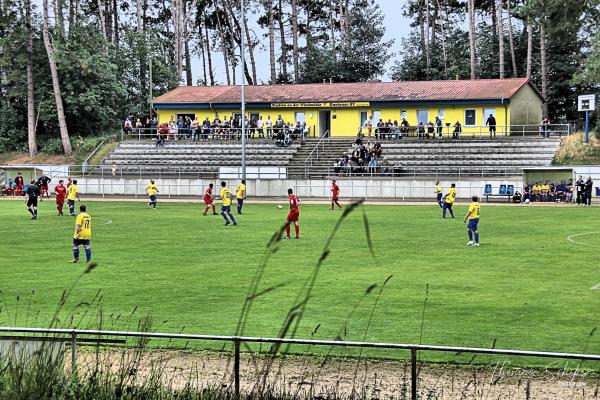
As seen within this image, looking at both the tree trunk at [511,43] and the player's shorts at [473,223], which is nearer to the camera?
the player's shorts at [473,223]

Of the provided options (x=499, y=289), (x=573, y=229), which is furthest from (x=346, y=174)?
(x=499, y=289)

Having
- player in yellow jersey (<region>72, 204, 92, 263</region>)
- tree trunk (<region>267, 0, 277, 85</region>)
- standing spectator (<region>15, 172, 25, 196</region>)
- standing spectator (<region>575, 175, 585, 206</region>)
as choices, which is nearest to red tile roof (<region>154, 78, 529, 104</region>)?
tree trunk (<region>267, 0, 277, 85</region>)

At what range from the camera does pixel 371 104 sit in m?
67.8

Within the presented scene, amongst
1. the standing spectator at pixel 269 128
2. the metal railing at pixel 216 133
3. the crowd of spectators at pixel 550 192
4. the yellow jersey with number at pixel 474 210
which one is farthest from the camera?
the standing spectator at pixel 269 128

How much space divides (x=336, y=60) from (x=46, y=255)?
63.6 metres

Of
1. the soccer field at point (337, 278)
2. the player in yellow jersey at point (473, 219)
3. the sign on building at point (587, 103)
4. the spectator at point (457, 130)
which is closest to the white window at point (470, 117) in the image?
the spectator at point (457, 130)

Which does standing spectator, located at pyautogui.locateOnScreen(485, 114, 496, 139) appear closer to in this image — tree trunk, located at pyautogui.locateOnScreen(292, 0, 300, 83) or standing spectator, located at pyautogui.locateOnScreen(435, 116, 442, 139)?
standing spectator, located at pyautogui.locateOnScreen(435, 116, 442, 139)

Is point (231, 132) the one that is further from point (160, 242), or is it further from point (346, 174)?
point (160, 242)

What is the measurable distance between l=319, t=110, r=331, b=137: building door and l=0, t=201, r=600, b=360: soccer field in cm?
3289

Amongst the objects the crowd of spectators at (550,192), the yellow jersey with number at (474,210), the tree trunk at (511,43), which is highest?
the tree trunk at (511,43)

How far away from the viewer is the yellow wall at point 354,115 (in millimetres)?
64375

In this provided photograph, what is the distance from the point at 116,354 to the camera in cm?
998

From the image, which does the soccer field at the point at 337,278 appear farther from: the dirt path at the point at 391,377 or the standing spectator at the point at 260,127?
the standing spectator at the point at 260,127

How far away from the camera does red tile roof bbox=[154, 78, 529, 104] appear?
65438 mm
